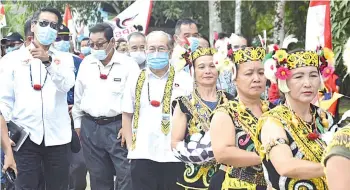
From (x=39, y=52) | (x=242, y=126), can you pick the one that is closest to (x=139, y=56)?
(x=39, y=52)

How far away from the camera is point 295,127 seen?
4.14 meters

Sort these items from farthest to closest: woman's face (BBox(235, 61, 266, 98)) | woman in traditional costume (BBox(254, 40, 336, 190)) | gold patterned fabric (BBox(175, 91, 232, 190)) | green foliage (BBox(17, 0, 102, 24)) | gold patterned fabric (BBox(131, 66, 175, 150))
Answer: green foliage (BBox(17, 0, 102, 24)), gold patterned fabric (BBox(131, 66, 175, 150)), gold patterned fabric (BBox(175, 91, 232, 190)), woman's face (BBox(235, 61, 266, 98)), woman in traditional costume (BBox(254, 40, 336, 190))

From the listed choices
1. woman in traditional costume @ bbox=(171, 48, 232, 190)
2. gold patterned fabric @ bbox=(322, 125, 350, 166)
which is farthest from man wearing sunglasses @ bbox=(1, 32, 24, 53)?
gold patterned fabric @ bbox=(322, 125, 350, 166)

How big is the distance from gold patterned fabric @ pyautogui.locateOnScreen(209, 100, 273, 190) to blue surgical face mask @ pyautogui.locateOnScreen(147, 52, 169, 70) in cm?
197

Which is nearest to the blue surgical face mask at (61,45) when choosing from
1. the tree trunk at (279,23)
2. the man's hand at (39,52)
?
the man's hand at (39,52)

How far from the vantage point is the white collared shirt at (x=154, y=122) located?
665 cm

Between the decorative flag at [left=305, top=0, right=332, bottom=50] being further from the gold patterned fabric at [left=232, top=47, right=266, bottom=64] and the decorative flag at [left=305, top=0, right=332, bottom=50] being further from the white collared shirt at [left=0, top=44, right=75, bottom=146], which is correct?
the gold patterned fabric at [left=232, top=47, right=266, bottom=64]

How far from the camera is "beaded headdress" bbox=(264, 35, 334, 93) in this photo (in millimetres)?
4301

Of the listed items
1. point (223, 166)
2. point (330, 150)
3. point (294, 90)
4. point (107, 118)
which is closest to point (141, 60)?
point (107, 118)

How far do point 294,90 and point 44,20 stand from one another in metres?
3.11

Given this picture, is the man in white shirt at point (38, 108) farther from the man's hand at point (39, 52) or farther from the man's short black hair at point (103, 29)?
the man's short black hair at point (103, 29)

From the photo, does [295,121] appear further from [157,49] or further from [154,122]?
[157,49]

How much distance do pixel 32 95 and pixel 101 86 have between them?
3.55 ft

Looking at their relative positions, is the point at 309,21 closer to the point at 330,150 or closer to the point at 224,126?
the point at 224,126
